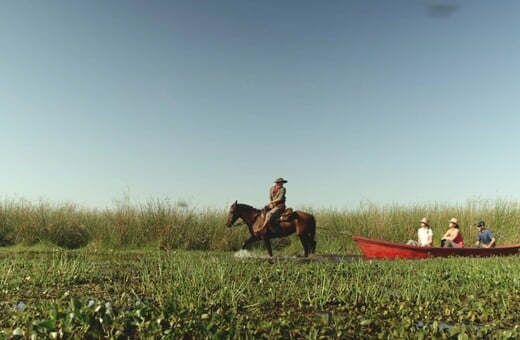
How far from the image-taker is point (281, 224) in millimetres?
14867

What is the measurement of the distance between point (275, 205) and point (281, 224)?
0.63 metres

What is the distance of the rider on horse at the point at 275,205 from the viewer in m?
14.6

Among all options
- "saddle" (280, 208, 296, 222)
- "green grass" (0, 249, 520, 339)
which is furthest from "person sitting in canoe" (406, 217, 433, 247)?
"green grass" (0, 249, 520, 339)

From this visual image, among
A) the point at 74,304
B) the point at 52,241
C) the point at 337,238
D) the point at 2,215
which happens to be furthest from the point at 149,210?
the point at 74,304

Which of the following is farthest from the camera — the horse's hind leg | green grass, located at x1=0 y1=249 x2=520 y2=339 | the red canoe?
the horse's hind leg

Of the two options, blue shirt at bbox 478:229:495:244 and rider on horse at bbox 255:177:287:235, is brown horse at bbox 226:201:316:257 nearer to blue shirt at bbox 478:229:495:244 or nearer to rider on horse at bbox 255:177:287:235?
rider on horse at bbox 255:177:287:235

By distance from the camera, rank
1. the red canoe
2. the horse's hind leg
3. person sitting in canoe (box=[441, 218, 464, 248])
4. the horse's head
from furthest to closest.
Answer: person sitting in canoe (box=[441, 218, 464, 248]) < the horse's head < the horse's hind leg < the red canoe

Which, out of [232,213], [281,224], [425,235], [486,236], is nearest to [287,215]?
[281,224]

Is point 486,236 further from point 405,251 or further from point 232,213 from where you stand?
point 232,213

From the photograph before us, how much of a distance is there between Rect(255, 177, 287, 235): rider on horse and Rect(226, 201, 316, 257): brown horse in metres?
0.22

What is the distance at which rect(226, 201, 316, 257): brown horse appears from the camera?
14.9 m

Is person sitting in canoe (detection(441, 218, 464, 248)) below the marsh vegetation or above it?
above

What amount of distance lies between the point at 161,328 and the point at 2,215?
15.5 meters

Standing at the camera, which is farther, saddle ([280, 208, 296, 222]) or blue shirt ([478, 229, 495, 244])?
blue shirt ([478, 229, 495, 244])
